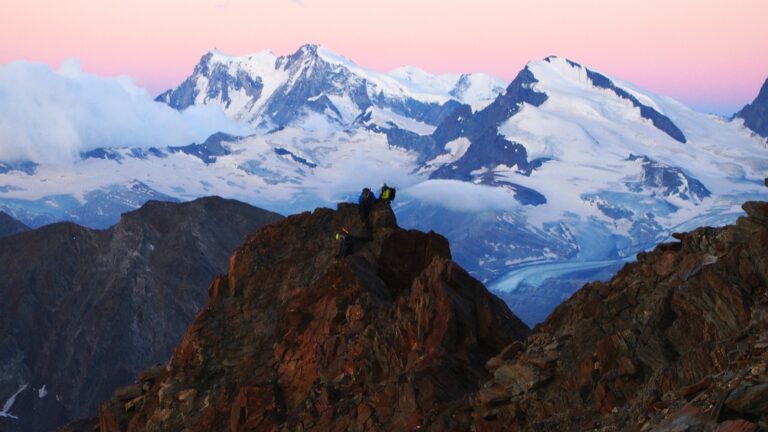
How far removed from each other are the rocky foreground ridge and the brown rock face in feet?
0.30

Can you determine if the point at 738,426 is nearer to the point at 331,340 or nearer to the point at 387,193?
the point at 331,340

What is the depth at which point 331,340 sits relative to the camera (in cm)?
5091

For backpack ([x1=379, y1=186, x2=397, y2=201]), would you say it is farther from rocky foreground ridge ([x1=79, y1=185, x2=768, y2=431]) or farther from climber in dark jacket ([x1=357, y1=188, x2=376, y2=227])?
rocky foreground ridge ([x1=79, y1=185, x2=768, y2=431])

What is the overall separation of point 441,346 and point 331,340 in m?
7.75

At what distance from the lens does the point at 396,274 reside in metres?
58.2

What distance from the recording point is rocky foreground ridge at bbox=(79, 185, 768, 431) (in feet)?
103

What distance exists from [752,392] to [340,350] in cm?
2838

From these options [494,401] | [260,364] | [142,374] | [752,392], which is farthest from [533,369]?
[142,374]

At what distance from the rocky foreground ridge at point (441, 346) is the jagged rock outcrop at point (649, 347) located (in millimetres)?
65

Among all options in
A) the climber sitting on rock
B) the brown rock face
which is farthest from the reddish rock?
the climber sitting on rock

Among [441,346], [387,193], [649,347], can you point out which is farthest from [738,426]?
[387,193]

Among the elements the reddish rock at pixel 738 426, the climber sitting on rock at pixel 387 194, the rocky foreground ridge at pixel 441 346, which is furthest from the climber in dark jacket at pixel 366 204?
the reddish rock at pixel 738 426

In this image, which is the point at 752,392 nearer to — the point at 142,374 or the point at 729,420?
the point at 729,420

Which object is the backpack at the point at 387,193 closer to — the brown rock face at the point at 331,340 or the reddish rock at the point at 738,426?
the brown rock face at the point at 331,340
